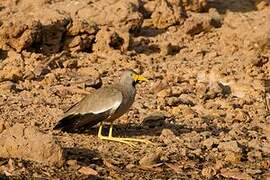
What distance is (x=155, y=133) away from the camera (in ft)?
32.9

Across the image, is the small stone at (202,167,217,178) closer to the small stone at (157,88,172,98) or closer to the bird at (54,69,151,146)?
the bird at (54,69,151,146)

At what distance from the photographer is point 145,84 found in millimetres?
12312

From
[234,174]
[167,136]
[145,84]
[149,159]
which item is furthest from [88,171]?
[145,84]

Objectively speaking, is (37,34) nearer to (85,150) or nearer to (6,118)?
(6,118)

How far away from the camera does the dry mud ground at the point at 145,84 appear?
8.48m

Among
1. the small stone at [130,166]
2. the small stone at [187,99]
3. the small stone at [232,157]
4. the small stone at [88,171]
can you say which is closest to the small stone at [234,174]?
the small stone at [232,157]

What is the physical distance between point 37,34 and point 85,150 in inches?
178

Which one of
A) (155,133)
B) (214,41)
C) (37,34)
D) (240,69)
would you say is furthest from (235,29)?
(155,133)

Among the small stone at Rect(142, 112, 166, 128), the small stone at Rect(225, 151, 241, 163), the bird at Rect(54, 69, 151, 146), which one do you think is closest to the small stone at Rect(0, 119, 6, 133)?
the bird at Rect(54, 69, 151, 146)

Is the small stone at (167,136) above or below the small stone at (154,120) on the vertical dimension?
below

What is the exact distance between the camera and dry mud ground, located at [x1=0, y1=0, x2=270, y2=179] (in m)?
8.48

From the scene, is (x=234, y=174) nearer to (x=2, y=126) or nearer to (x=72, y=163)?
(x=72, y=163)

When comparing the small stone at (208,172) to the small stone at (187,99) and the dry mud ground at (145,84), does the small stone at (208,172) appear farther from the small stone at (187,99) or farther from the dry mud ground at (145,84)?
the small stone at (187,99)

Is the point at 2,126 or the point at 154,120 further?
the point at 154,120
